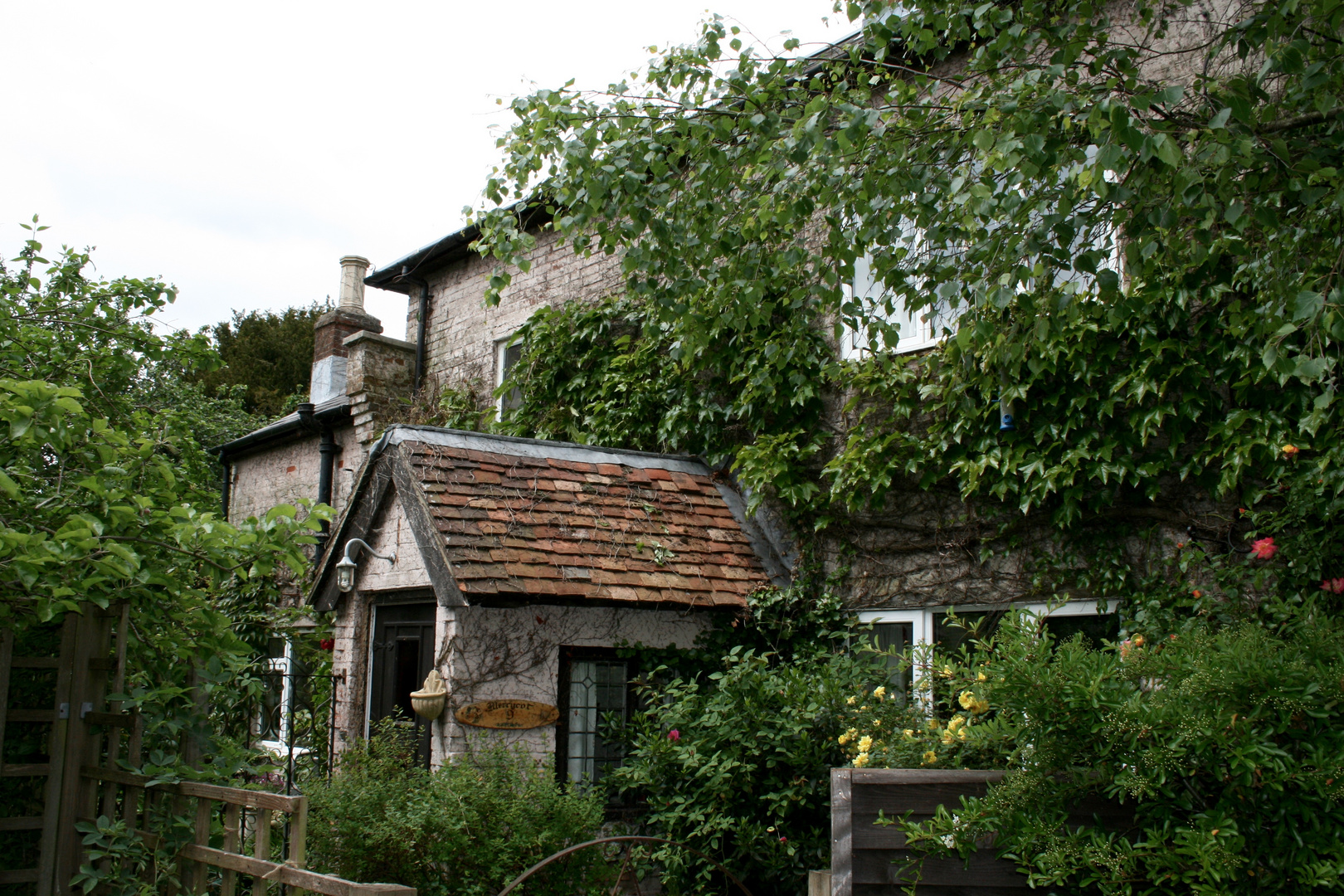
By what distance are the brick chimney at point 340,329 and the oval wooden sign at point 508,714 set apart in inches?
330

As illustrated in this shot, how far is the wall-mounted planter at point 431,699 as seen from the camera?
21.3 ft

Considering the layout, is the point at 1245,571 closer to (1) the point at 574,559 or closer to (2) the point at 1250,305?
(2) the point at 1250,305

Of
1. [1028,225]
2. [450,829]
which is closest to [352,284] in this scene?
[450,829]

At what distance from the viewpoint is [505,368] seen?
1206 centimetres

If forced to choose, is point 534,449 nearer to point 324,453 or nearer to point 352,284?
point 324,453

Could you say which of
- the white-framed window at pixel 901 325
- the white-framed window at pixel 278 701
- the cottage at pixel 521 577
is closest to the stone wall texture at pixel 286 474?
the white-framed window at pixel 278 701

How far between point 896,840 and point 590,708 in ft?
13.0

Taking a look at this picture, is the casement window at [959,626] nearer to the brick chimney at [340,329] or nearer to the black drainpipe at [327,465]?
the black drainpipe at [327,465]

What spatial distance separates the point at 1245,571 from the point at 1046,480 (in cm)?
125

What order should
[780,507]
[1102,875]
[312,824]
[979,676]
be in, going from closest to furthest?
[1102,875]
[979,676]
[312,824]
[780,507]

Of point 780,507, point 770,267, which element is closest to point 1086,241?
point 770,267

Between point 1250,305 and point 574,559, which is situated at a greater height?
point 1250,305

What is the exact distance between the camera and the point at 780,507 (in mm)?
8281

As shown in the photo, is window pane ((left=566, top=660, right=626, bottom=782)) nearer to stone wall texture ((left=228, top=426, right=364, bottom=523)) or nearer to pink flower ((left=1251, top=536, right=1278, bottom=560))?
pink flower ((left=1251, top=536, right=1278, bottom=560))
